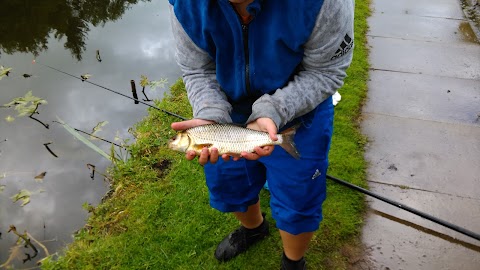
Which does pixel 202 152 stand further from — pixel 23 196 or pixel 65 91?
pixel 65 91

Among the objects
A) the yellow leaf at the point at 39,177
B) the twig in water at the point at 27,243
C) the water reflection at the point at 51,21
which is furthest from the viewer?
the water reflection at the point at 51,21

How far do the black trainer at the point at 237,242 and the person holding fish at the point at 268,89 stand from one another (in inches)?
24.0

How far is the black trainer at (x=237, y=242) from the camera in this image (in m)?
2.87

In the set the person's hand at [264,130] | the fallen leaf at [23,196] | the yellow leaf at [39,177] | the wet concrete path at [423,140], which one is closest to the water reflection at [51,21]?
the yellow leaf at [39,177]

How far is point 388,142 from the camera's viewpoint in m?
3.80

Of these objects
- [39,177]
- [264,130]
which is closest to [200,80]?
[264,130]

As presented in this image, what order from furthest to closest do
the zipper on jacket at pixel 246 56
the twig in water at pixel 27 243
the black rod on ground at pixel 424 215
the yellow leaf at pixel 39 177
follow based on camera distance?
the yellow leaf at pixel 39 177
the twig in water at pixel 27 243
the black rod on ground at pixel 424 215
the zipper on jacket at pixel 246 56

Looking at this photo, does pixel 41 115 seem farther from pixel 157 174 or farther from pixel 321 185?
pixel 321 185

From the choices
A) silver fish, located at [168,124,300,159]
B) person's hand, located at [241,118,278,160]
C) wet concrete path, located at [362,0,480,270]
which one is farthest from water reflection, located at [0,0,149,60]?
person's hand, located at [241,118,278,160]

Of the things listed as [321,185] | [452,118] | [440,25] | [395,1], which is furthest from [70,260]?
[395,1]

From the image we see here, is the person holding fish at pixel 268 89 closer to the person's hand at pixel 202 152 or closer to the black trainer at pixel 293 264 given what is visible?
the person's hand at pixel 202 152

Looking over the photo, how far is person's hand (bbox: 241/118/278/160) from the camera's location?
6.23ft

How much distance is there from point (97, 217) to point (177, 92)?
6.67 feet

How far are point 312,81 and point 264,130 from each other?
335 mm
